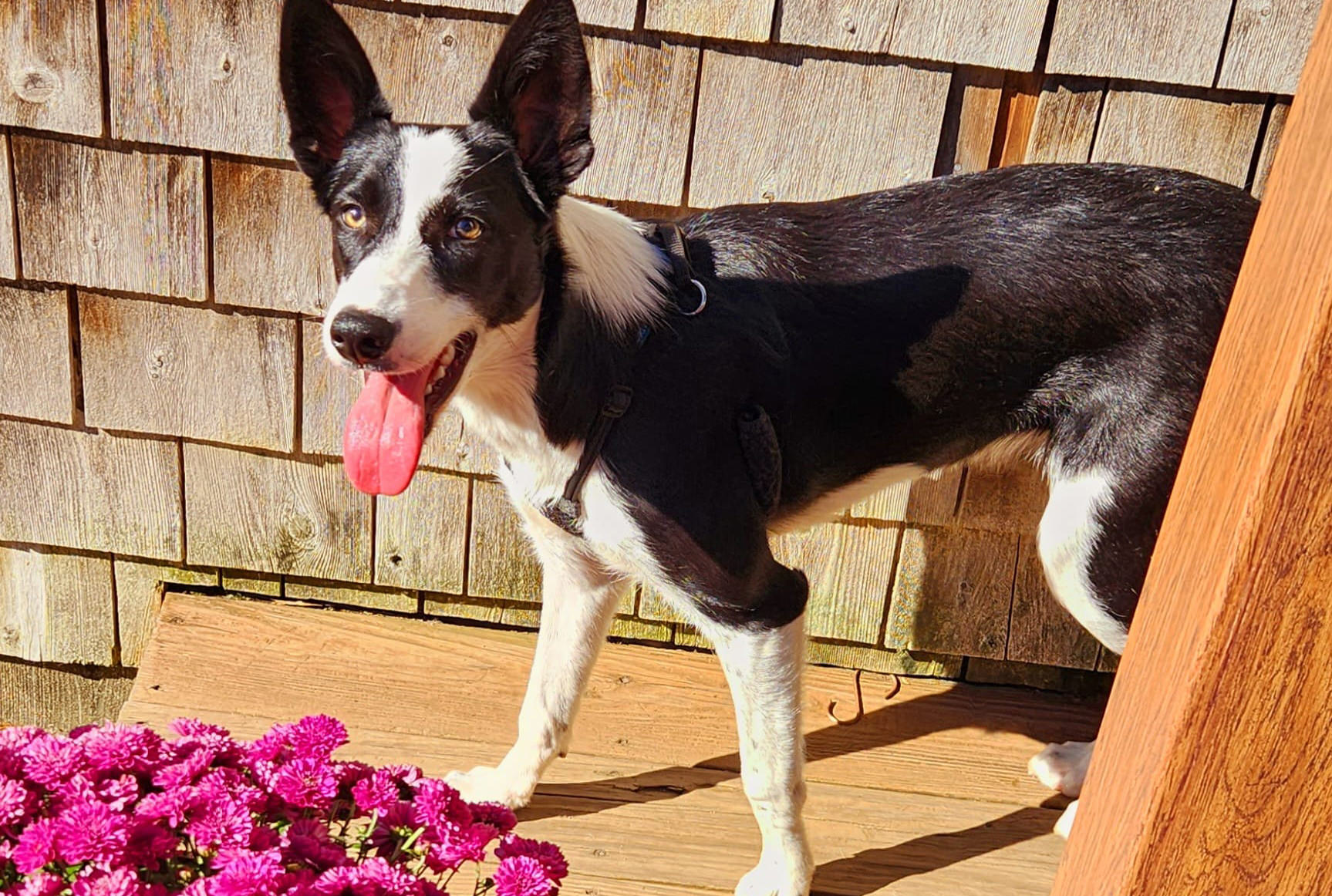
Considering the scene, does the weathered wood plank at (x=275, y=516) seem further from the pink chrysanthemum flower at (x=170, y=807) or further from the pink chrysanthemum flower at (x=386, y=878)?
the pink chrysanthemum flower at (x=386, y=878)

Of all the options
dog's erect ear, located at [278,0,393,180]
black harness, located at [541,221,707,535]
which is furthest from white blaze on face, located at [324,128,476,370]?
black harness, located at [541,221,707,535]

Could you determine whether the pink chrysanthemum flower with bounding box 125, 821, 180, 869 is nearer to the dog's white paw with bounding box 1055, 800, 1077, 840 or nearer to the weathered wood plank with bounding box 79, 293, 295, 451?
the weathered wood plank with bounding box 79, 293, 295, 451

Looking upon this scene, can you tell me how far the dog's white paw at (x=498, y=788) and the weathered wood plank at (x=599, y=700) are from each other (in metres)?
0.14

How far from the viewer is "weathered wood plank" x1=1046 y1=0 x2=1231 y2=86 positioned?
7.38ft

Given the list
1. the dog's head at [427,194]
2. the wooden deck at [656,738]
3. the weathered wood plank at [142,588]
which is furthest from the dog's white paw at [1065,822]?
the weathered wood plank at [142,588]

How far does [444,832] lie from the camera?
55.7 inches

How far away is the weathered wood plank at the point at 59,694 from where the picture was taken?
318cm

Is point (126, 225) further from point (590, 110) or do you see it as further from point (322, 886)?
point (322, 886)

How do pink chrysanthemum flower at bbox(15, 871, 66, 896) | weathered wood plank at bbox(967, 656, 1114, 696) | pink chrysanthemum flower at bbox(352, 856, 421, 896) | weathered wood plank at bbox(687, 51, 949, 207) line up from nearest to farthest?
pink chrysanthemum flower at bbox(15, 871, 66, 896), pink chrysanthemum flower at bbox(352, 856, 421, 896), weathered wood plank at bbox(687, 51, 949, 207), weathered wood plank at bbox(967, 656, 1114, 696)

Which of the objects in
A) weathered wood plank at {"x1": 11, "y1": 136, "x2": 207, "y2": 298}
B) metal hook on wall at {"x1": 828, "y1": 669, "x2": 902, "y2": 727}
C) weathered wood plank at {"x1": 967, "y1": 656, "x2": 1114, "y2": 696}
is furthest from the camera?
weathered wood plank at {"x1": 967, "y1": 656, "x2": 1114, "y2": 696}

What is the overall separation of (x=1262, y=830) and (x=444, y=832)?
→ 3.00 feet

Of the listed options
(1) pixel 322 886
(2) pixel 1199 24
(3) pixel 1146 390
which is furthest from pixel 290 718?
(2) pixel 1199 24

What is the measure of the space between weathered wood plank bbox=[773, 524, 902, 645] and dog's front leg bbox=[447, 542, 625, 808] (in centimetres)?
61


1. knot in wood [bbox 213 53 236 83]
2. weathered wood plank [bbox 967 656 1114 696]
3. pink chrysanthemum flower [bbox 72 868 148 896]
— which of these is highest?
knot in wood [bbox 213 53 236 83]
